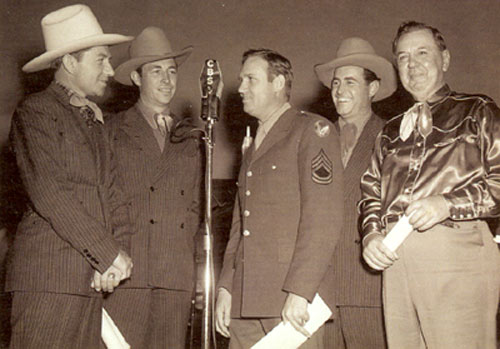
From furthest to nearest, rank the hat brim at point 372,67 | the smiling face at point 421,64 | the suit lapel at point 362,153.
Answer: the hat brim at point 372,67 → the suit lapel at point 362,153 → the smiling face at point 421,64

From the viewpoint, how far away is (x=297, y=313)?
2158 mm

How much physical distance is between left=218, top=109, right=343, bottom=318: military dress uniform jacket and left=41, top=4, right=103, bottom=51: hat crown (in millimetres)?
1049

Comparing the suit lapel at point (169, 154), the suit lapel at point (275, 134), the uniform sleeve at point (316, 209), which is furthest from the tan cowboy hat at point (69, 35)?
the uniform sleeve at point (316, 209)

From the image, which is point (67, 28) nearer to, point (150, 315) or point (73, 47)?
point (73, 47)

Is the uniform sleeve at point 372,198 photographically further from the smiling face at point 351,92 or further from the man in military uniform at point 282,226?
the smiling face at point 351,92

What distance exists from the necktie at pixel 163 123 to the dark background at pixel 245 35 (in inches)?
77.3

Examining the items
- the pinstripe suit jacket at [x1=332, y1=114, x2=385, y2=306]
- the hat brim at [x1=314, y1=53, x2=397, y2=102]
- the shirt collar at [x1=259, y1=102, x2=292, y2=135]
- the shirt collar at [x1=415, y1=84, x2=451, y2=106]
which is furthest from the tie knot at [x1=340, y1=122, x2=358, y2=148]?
the shirt collar at [x1=415, y1=84, x2=451, y2=106]

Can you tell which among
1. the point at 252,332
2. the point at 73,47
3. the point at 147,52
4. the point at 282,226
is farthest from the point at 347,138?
the point at 73,47

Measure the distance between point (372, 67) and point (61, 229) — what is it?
1925 mm

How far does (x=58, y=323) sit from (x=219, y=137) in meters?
3.17

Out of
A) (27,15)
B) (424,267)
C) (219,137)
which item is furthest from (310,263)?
(27,15)

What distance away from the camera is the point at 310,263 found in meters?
2.18

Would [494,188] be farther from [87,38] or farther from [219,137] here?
[219,137]

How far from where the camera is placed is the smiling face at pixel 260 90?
2.64 meters
